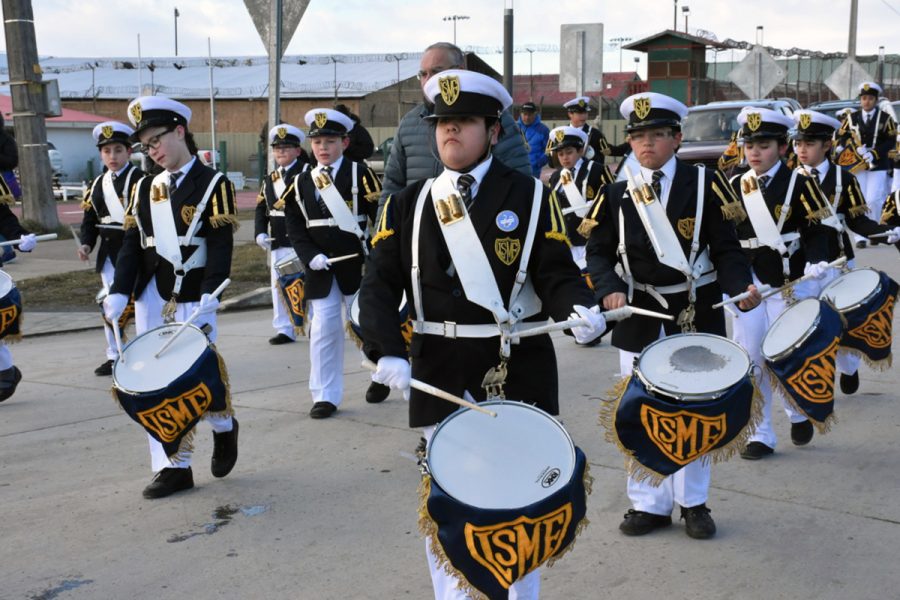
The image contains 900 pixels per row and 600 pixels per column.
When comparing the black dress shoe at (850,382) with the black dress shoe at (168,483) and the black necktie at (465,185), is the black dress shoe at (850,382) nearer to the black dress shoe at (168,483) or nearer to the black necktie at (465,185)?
the black dress shoe at (168,483)

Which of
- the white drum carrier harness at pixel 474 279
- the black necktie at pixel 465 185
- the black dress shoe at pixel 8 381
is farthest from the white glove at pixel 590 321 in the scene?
the black dress shoe at pixel 8 381

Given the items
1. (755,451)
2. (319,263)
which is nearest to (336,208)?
(319,263)

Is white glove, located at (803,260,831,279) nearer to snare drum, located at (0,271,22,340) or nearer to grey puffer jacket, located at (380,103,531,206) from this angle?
grey puffer jacket, located at (380,103,531,206)

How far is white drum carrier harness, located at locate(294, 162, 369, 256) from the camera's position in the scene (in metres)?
8.04

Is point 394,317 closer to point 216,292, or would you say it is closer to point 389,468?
point 216,292

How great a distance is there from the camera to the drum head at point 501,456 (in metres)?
3.28

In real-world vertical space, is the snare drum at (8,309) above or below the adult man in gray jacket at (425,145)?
below

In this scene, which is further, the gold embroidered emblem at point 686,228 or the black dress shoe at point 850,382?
the black dress shoe at point 850,382

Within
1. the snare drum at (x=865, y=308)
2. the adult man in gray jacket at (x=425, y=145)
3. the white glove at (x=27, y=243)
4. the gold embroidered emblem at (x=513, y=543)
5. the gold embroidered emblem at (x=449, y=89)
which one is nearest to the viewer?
the gold embroidered emblem at (x=513, y=543)

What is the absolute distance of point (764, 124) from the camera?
6.42m

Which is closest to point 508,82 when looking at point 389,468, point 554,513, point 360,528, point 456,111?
point 389,468

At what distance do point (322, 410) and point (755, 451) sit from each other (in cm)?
292

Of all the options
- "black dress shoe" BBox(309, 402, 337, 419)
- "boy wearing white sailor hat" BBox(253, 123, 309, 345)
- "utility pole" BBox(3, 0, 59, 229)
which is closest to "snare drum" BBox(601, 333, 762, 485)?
"black dress shoe" BBox(309, 402, 337, 419)

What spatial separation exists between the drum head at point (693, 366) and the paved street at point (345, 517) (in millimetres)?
826
